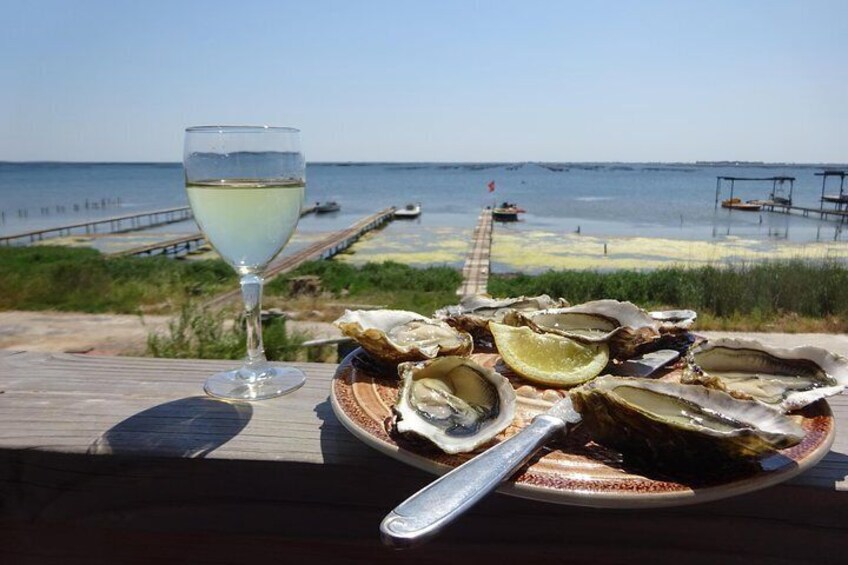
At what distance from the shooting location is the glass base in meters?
1.24

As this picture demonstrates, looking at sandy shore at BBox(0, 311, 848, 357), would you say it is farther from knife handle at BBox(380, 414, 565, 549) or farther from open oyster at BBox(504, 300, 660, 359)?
knife handle at BBox(380, 414, 565, 549)

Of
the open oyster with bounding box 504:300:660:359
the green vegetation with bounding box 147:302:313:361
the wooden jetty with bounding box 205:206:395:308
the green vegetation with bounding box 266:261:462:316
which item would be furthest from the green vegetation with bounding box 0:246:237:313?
the open oyster with bounding box 504:300:660:359

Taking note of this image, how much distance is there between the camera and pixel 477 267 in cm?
2150

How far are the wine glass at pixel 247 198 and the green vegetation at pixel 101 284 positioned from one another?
1039 centimetres

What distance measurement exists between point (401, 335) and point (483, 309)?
0.34 meters

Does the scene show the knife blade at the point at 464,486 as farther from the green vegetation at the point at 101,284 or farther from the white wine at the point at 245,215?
the green vegetation at the point at 101,284

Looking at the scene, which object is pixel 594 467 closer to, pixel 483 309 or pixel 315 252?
pixel 483 309

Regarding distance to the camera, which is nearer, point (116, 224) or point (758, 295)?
point (758, 295)

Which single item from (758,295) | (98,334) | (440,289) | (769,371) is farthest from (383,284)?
(769,371)

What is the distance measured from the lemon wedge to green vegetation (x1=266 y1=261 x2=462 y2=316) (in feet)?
41.9

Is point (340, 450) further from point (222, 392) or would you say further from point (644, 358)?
point (644, 358)

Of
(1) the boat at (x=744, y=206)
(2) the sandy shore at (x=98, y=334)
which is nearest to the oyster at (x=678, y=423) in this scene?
(2) the sandy shore at (x=98, y=334)

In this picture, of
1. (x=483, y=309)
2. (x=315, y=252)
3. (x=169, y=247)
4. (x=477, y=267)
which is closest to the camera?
(x=483, y=309)

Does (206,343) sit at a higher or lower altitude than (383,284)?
higher
